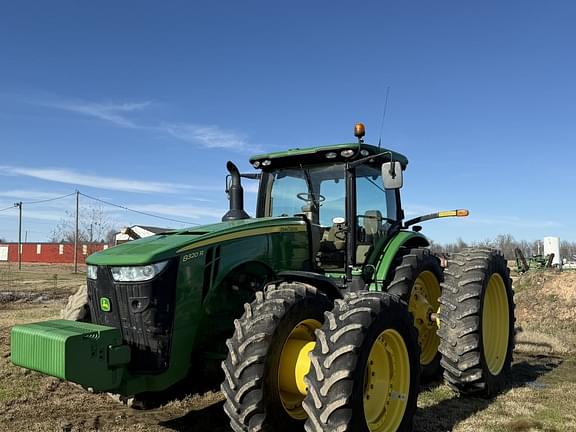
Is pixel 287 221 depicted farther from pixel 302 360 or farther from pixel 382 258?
pixel 302 360

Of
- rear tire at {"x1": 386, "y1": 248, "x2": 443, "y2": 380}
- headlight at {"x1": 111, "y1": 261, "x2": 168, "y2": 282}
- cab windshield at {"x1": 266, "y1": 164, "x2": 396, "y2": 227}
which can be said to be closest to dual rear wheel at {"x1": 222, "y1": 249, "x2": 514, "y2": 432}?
rear tire at {"x1": 386, "y1": 248, "x2": 443, "y2": 380}

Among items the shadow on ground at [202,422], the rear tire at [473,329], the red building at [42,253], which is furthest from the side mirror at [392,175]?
the red building at [42,253]

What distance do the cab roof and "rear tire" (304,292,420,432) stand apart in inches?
78.0

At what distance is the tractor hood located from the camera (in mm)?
4203

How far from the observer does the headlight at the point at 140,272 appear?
13.6 ft

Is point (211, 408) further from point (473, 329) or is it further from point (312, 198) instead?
point (473, 329)

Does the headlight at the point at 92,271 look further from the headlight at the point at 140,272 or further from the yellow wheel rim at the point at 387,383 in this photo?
the yellow wheel rim at the point at 387,383

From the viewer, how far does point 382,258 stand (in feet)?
19.8

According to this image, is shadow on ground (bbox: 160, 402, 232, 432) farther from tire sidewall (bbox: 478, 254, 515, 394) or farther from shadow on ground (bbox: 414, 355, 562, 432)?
tire sidewall (bbox: 478, 254, 515, 394)

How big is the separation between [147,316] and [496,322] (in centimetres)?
421

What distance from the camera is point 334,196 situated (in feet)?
20.0

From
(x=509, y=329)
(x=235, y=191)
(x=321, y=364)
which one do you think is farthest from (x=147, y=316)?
(x=509, y=329)

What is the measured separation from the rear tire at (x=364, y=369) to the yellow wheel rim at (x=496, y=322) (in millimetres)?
2059

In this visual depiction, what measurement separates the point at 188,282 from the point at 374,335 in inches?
59.8
